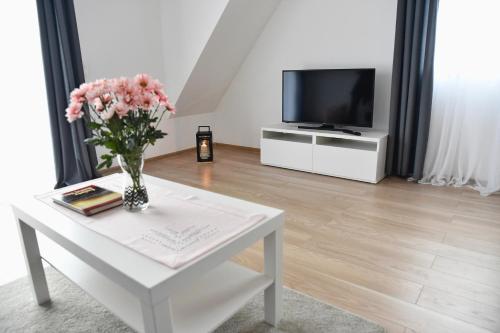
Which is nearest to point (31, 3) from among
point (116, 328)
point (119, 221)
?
point (119, 221)

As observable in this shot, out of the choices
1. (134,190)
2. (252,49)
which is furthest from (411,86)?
(134,190)

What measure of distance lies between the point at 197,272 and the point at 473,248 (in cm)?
195

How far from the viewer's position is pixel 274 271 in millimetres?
1602

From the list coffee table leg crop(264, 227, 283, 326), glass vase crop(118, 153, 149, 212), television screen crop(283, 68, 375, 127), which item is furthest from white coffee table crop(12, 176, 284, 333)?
television screen crop(283, 68, 375, 127)

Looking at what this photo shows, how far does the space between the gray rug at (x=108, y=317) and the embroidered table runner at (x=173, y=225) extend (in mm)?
537

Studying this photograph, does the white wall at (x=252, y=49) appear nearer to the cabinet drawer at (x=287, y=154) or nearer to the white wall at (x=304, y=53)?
the white wall at (x=304, y=53)

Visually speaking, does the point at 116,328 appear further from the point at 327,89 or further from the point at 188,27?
the point at 188,27

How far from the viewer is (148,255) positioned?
4.13ft

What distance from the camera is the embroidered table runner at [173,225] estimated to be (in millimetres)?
1294

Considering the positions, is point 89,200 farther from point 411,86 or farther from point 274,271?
point 411,86

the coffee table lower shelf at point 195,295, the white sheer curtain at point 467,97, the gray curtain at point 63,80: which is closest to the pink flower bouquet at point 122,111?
the coffee table lower shelf at point 195,295

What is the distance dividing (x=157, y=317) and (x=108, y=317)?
0.79m

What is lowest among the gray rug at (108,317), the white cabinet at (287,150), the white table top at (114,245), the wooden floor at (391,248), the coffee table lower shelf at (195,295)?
the gray rug at (108,317)

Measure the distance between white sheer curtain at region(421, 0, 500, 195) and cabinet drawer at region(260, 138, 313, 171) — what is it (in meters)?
1.21
